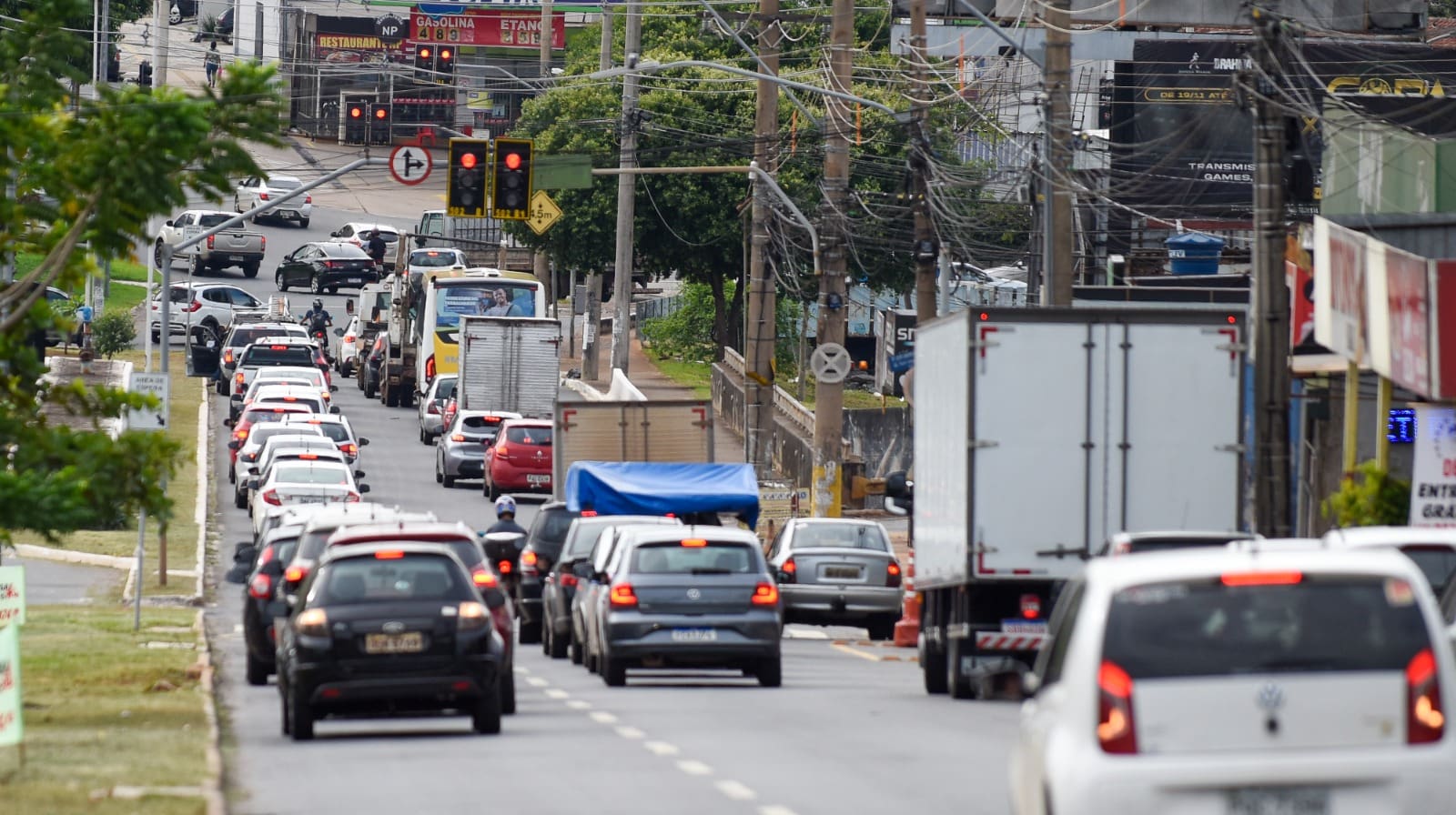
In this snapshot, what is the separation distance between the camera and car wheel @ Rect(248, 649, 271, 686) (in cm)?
2313

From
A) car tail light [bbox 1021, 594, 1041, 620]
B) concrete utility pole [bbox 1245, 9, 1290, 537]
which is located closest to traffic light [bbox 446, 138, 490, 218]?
concrete utility pole [bbox 1245, 9, 1290, 537]

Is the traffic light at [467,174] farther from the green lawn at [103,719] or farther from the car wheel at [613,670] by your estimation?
the car wheel at [613,670]

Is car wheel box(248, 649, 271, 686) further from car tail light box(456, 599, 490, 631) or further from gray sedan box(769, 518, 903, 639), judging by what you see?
gray sedan box(769, 518, 903, 639)

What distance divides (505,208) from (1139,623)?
31.0 m

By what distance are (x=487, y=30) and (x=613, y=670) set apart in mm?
89671

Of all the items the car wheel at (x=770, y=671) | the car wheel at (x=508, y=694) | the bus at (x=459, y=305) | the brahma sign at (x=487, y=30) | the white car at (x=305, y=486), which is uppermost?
the brahma sign at (x=487, y=30)

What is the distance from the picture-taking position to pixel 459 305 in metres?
59.6

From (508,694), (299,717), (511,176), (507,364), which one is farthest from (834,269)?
(299,717)

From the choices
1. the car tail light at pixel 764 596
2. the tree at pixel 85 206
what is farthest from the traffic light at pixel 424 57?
the tree at pixel 85 206

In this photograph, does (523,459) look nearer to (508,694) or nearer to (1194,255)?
(1194,255)

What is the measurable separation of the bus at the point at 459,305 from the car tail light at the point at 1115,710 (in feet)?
166

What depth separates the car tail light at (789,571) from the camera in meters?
29.9

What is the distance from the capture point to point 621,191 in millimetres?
52594

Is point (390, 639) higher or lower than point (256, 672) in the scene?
higher
